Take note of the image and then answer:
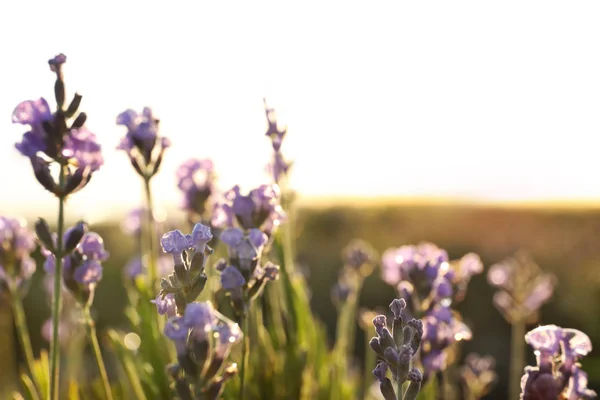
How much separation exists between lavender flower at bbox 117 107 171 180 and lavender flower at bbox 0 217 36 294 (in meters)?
0.43

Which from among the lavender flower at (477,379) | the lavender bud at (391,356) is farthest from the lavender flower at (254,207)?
the lavender flower at (477,379)

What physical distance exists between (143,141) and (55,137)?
457 millimetres

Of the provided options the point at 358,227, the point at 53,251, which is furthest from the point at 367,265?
the point at 358,227

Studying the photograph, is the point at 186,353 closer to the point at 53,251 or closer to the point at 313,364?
the point at 53,251

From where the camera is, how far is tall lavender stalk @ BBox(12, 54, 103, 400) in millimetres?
1591

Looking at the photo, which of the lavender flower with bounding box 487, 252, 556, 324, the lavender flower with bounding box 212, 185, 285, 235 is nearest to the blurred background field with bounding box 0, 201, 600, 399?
the lavender flower with bounding box 487, 252, 556, 324

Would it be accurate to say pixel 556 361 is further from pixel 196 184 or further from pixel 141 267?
pixel 141 267

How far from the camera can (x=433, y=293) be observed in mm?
1905

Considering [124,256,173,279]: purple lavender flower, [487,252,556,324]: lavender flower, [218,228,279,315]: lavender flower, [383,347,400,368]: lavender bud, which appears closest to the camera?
[383,347,400,368]: lavender bud

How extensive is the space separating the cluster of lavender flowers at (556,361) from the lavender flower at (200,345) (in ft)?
1.90

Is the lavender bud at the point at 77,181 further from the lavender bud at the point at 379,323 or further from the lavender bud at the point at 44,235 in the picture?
the lavender bud at the point at 379,323

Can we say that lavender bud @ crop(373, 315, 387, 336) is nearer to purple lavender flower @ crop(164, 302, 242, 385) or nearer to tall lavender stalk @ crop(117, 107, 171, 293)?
purple lavender flower @ crop(164, 302, 242, 385)

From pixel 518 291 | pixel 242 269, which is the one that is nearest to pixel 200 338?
pixel 242 269

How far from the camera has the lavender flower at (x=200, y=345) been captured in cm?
113
